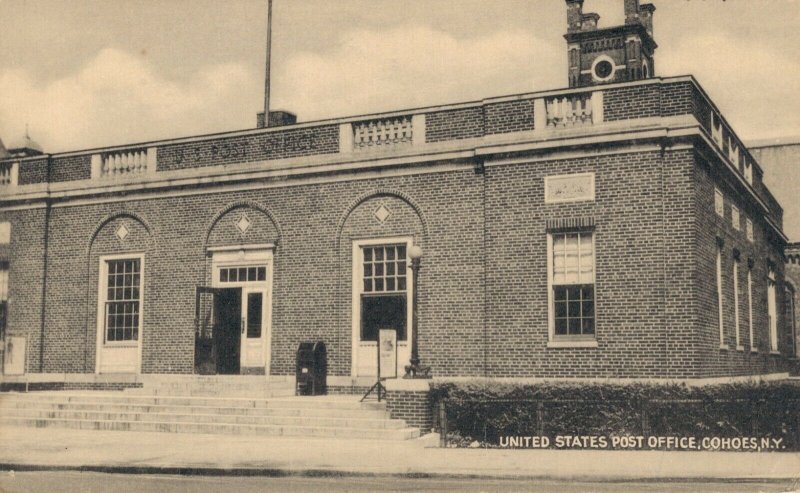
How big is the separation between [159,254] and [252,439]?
8.16 m

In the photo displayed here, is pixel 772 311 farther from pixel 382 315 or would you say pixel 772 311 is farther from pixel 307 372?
pixel 307 372

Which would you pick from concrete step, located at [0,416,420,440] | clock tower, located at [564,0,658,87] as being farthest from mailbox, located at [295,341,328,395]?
clock tower, located at [564,0,658,87]

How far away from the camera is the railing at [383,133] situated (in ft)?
66.9

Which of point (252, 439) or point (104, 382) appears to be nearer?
point (252, 439)

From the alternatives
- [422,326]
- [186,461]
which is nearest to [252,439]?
[186,461]

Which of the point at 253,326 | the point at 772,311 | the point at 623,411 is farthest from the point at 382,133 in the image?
the point at 772,311

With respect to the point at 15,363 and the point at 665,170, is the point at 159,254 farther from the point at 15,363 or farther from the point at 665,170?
the point at 665,170

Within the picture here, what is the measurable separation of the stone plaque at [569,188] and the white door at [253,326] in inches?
284

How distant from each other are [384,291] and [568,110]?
5577 mm

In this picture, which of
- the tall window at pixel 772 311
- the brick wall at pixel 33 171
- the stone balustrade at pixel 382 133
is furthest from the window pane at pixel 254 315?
the tall window at pixel 772 311

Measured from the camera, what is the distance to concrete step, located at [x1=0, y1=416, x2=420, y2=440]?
16219 millimetres

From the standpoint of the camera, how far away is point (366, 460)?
43.7 ft

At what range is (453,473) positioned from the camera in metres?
12.0

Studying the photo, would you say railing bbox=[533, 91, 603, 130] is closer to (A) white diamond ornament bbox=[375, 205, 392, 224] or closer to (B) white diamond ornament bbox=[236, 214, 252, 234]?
(A) white diamond ornament bbox=[375, 205, 392, 224]
